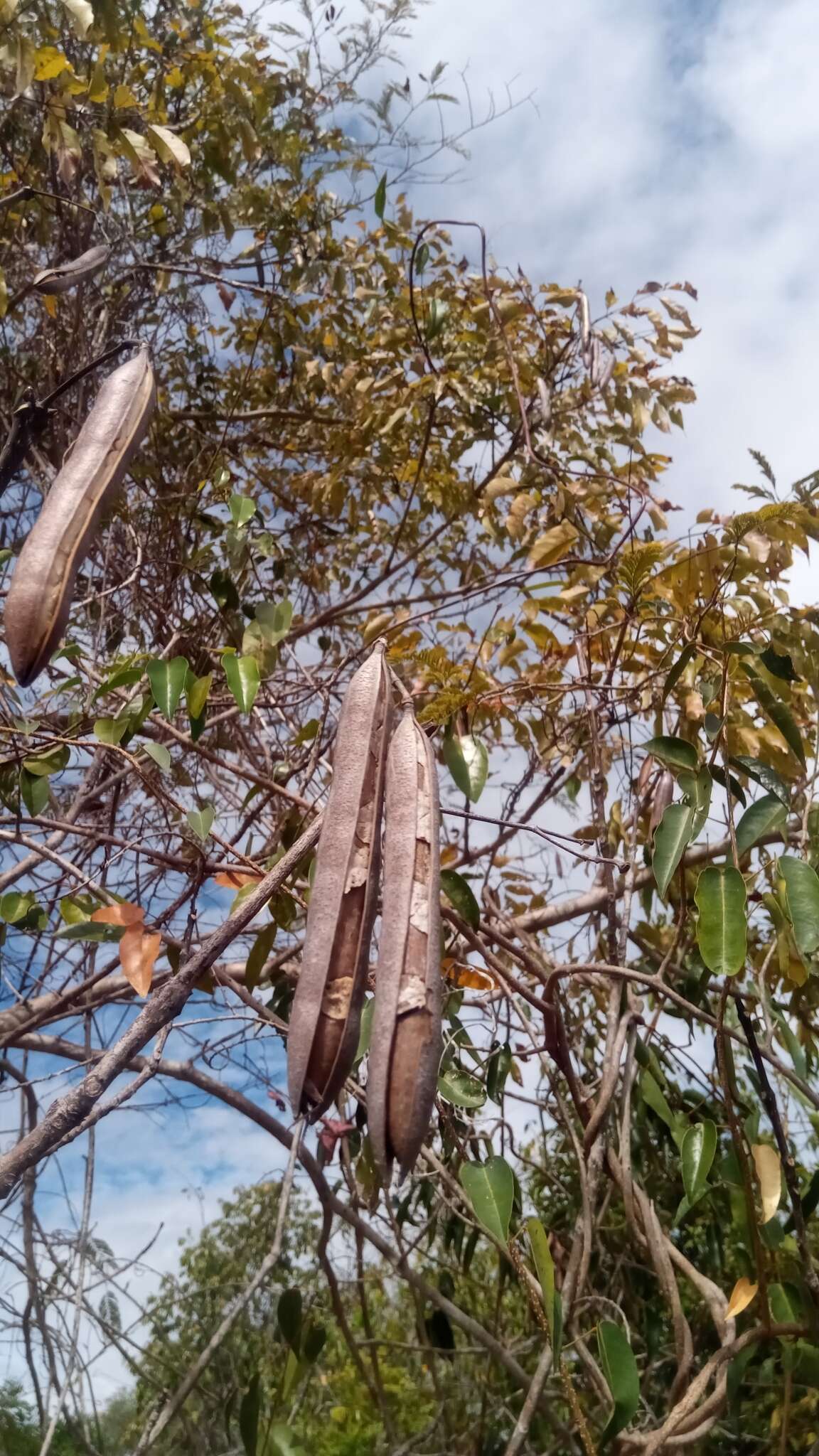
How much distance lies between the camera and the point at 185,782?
2.35m

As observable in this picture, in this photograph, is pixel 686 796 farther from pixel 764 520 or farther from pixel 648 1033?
pixel 648 1033

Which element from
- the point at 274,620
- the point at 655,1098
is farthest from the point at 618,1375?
the point at 274,620

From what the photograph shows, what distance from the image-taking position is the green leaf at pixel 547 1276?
41.6 inches

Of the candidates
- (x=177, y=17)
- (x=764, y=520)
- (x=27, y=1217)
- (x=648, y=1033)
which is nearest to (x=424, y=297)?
(x=177, y=17)

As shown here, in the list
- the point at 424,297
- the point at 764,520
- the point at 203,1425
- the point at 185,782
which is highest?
the point at 424,297

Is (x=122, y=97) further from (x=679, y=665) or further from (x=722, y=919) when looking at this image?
(x=722, y=919)

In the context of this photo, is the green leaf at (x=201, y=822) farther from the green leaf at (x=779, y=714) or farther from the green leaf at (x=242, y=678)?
the green leaf at (x=779, y=714)

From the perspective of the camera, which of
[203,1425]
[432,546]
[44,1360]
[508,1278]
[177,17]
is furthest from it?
[432,546]

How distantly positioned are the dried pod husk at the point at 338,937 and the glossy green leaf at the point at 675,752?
60cm

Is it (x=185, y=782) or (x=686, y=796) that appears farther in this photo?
(x=185, y=782)

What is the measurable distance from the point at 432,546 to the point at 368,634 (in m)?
1.42

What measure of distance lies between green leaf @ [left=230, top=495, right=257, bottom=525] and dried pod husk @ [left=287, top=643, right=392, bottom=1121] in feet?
3.14

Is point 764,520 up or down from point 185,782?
down

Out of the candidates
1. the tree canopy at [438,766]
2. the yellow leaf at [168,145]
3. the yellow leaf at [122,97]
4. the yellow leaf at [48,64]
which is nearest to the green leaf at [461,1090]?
the tree canopy at [438,766]
